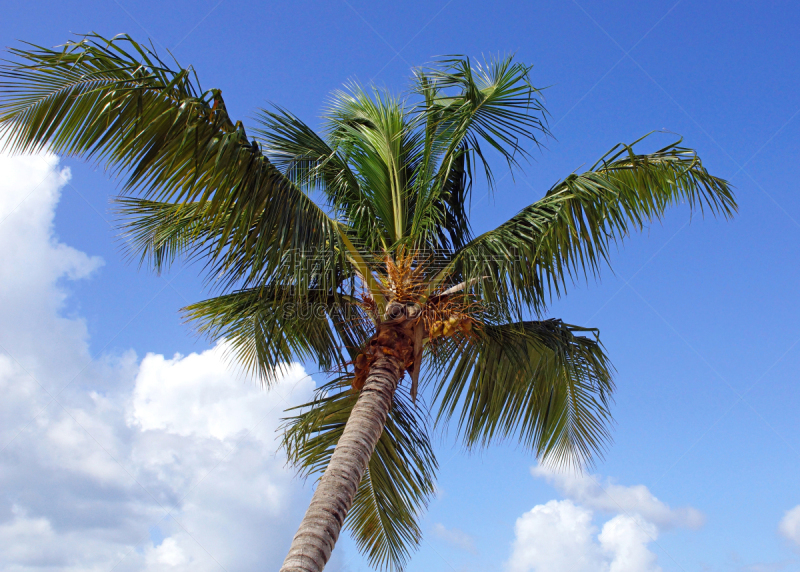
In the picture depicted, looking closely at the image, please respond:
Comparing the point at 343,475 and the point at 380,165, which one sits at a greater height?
the point at 380,165

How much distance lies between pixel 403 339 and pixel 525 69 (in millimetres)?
3580

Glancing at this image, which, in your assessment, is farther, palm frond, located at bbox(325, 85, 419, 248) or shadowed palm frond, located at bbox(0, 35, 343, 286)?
palm frond, located at bbox(325, 85, 419, 248)

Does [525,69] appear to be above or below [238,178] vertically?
above

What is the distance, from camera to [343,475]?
16.9 ft

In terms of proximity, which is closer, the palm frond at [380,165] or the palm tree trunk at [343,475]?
the palm tree trunk at [343,475]

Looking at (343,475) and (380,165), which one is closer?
(343,475)

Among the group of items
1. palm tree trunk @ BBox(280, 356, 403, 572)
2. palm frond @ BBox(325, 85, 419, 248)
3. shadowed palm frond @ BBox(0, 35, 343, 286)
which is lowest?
palm tree trunk @ BBox(280, 356, 403, 572)

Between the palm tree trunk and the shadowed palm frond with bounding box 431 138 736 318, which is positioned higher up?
the shadowed palm frond with bounding box 431 138 736 318

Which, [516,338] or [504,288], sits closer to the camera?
[504,288]

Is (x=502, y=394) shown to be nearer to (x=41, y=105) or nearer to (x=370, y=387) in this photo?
(x=370, y=387)

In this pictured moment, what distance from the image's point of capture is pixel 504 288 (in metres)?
6.25

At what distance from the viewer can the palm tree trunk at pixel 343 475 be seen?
181 inches

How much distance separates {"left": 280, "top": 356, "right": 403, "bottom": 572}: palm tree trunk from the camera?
15.0 feet

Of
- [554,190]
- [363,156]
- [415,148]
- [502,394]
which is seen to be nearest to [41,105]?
[363,156]
